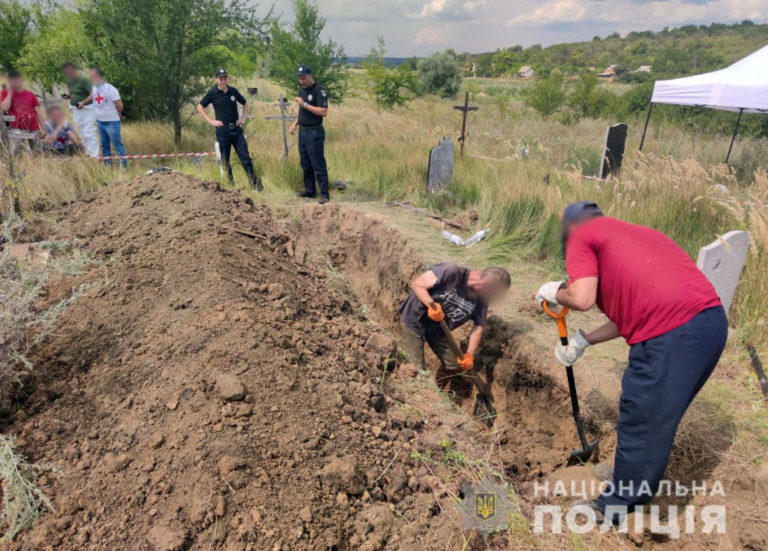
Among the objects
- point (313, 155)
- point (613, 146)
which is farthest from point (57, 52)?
point (613, 146)

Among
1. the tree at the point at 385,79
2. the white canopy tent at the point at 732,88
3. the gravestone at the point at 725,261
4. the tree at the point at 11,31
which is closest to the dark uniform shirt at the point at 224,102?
the gravestone at the point at 725,261

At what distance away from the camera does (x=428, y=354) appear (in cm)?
526

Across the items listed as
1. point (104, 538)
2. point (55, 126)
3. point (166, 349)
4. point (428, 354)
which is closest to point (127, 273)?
point (166, 349)

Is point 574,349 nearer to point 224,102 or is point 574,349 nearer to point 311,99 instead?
point 311,99

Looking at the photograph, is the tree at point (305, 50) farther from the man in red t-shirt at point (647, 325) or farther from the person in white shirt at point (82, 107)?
the man in red t-shirt at point (647, 325)

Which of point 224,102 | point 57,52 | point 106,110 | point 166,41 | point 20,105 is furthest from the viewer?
point 57,52

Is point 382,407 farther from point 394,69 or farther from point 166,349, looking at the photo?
point 394,69

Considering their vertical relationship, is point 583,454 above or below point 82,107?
below

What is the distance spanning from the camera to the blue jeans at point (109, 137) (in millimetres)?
8021

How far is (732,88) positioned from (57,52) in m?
13.8

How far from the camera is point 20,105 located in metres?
7.74

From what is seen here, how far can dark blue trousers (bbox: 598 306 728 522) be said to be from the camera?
2307mm

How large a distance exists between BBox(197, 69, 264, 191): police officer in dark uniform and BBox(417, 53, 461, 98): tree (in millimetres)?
25202

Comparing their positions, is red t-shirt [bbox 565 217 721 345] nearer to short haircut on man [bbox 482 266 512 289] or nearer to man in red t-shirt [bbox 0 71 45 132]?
short haircut on man [bbox 482 266 512 289]
